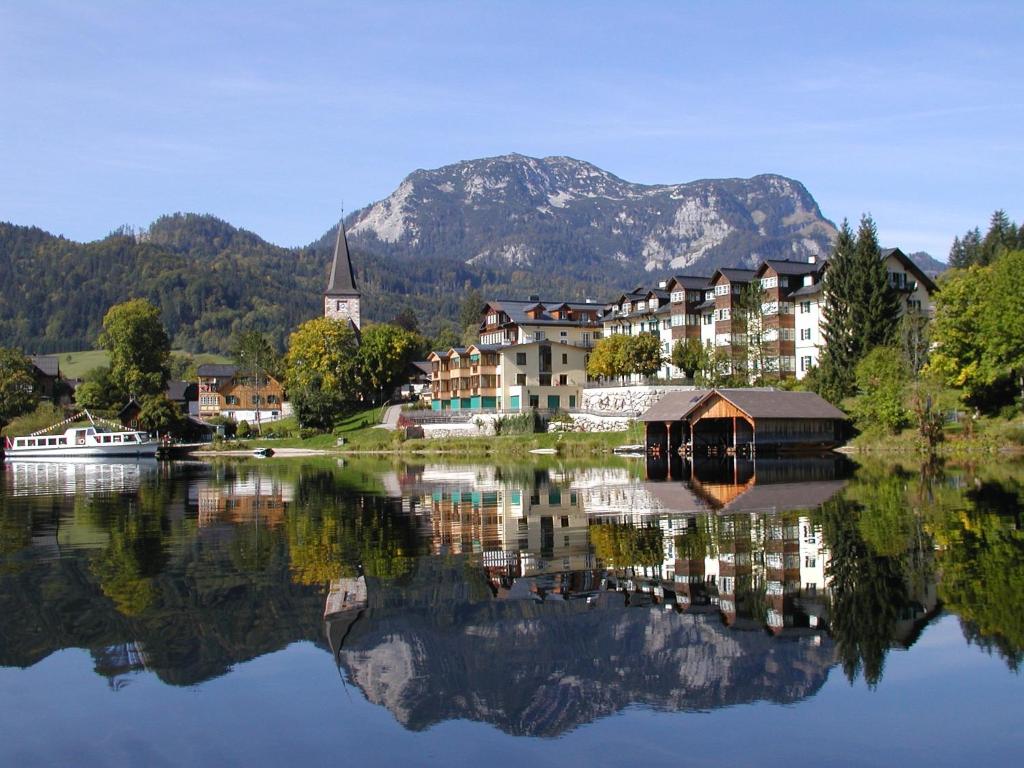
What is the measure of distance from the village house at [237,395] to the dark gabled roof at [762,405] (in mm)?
60395

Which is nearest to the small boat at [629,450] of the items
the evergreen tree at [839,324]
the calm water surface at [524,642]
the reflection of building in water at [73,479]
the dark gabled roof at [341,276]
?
the evergreen tree at [839,324]

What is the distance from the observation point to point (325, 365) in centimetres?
9806

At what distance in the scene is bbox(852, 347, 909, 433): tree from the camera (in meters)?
60.2

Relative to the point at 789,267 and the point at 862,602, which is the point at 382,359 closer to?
the point at 789,267

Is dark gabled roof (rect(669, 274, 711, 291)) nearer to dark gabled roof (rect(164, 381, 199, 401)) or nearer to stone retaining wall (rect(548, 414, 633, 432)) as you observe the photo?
stone retaining wall (rect(548, 414, 633, 432))

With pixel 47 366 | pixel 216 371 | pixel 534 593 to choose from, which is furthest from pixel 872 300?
pixel 47 366

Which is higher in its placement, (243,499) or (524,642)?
(524,642)

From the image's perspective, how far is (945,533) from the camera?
2259 cm

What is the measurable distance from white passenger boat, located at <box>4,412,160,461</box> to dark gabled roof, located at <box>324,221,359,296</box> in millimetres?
47629

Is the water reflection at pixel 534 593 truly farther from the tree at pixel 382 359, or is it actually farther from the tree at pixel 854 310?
the tree at pixel 382 359

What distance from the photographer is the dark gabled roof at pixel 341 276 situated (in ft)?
438

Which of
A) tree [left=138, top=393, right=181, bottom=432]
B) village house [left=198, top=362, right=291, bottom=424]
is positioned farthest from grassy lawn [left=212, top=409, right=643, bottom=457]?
village house [left=198, top=362, right=291, bottom=424]

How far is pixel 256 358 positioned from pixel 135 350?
15180 mm

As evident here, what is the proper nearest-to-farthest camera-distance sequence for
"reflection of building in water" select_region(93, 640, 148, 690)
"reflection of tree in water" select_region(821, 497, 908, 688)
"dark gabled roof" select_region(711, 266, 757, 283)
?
"reflection of building in water" select_region(93, 640, 148, 690) → "reflection of tree in water" select_region(821, 497, 908, 688) → "dark gabled roof" select_region(711, 266, 757, 283)
